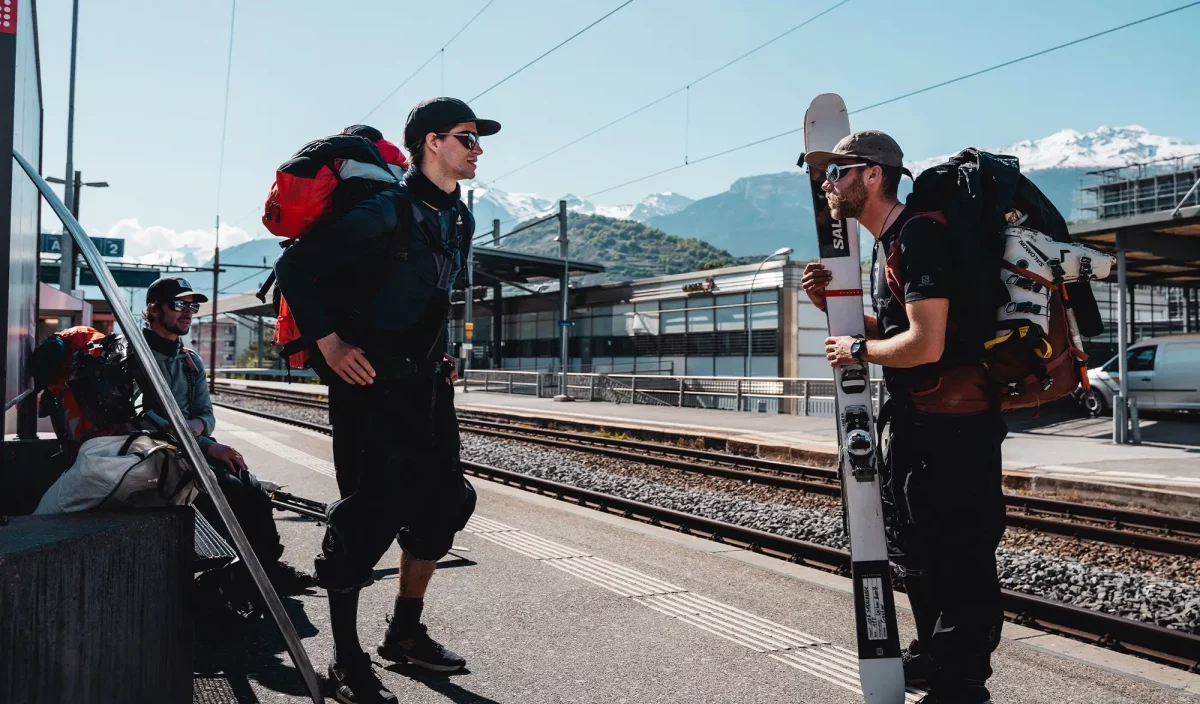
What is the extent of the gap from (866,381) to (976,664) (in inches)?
37.6

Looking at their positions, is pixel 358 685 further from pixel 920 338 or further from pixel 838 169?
pixel 838 169

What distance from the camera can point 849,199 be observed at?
3.02 m

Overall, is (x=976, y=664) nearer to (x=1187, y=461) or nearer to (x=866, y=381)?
(x=866, y=381)

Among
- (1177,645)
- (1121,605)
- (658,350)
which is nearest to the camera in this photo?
(1177,645)

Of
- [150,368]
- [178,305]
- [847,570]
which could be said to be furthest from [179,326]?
[847,570]

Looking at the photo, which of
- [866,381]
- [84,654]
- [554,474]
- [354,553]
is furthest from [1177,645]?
[554,474]

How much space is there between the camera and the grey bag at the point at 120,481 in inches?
89.4

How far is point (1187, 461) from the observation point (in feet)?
39.5

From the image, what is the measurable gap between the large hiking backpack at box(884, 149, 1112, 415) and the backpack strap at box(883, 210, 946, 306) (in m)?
0.01

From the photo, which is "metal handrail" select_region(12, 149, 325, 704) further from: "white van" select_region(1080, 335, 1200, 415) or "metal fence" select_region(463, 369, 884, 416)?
"white van" select_region(1080, 335, 1200, 415)

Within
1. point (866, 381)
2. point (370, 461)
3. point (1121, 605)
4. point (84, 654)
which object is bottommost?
point (1121, 605)

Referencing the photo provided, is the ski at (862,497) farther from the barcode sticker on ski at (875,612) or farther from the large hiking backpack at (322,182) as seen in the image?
the large hiking backpack at (322,182)

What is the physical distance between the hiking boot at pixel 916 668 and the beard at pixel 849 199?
156cm

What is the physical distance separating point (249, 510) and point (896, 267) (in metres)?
3.02
